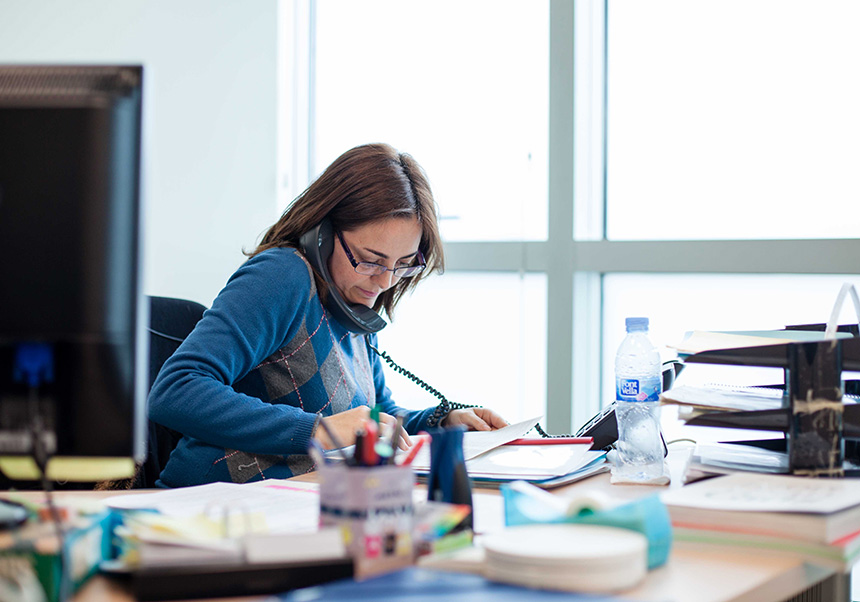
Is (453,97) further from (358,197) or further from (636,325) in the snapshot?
(636,325)

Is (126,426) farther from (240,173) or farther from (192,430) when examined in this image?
(240,173)

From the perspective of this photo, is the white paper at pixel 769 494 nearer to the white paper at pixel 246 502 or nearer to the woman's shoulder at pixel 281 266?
the white paper at pixel 246 502

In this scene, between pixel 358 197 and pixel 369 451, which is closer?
pixel 369 451

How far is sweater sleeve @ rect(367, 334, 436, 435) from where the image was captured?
5.96ft

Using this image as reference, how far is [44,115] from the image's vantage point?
75cm

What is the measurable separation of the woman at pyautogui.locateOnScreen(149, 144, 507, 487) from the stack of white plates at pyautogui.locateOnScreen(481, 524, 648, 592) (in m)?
0.55

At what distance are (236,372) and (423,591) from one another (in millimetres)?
889

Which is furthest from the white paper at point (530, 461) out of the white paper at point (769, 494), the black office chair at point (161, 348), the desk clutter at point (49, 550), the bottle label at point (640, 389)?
the black office chair at point (161, 348)

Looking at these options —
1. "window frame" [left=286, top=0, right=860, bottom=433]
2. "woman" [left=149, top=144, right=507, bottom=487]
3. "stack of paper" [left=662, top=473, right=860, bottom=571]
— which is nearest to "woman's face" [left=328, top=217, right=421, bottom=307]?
"woman" [left=149, top=144, right=507, bottom=487]

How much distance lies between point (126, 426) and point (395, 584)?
287 millimetres

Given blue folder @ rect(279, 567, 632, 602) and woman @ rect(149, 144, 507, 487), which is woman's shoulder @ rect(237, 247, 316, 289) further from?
blue folder @ rect(279, 567, 632, 602)

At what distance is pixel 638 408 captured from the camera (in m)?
1.34

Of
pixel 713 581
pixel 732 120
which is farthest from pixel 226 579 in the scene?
pixel 732 120

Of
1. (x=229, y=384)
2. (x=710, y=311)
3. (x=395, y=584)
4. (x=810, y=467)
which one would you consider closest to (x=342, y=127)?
(x=710, y=311)
